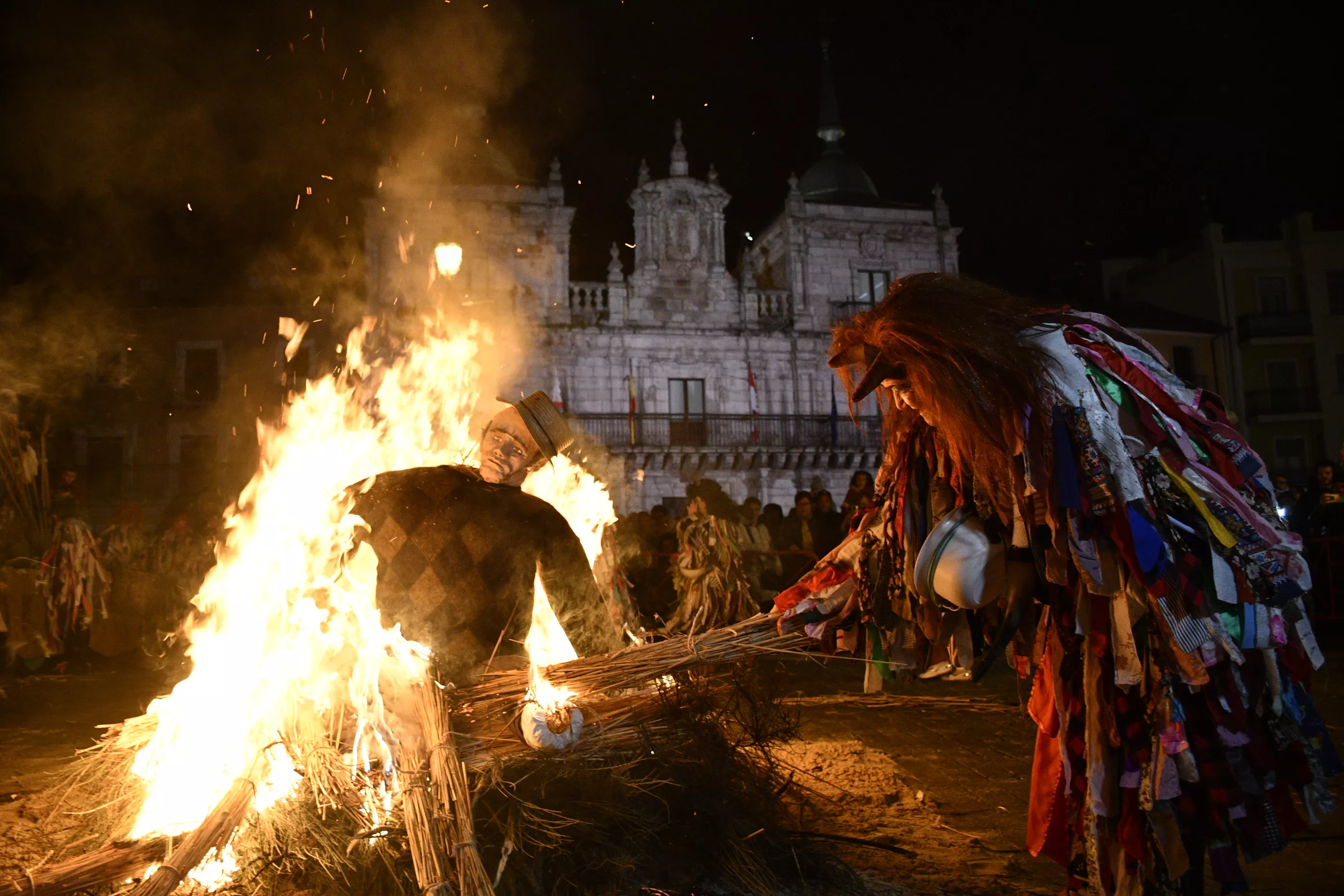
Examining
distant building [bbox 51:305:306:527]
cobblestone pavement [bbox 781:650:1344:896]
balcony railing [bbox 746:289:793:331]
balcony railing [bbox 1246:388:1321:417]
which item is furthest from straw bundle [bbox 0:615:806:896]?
balcony railing [bbox 1246:388:1321:417]

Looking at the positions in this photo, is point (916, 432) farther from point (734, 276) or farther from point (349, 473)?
point (734, 276)

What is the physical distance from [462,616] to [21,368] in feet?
40.5

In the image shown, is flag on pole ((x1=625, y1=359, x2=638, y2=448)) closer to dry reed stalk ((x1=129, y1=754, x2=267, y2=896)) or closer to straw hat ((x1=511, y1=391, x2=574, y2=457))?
straw hat ((x1=511, y1=391, x2=574, y2=457))

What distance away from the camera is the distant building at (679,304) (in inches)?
1118

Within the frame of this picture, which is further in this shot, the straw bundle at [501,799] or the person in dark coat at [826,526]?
the person in dark coat at [826,526]

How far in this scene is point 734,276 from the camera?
34.6m

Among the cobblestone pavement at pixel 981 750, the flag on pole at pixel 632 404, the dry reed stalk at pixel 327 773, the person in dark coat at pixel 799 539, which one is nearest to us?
the dry reed stalk at pixel 327 773

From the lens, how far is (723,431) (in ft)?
98.8

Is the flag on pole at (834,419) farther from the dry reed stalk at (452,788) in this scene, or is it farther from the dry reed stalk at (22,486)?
the dry reed stalk at (452,788)

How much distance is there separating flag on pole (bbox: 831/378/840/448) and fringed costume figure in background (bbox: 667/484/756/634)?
1946cm

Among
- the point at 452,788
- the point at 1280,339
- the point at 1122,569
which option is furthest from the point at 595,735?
the point at 1280,339

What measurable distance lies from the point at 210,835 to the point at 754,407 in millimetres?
27607

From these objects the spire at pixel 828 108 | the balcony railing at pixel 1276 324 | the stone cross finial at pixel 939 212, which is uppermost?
the spire at pixel 828 108

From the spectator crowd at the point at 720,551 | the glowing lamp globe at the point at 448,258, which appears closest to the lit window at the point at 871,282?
the spectator crowd at the point at 720,551
